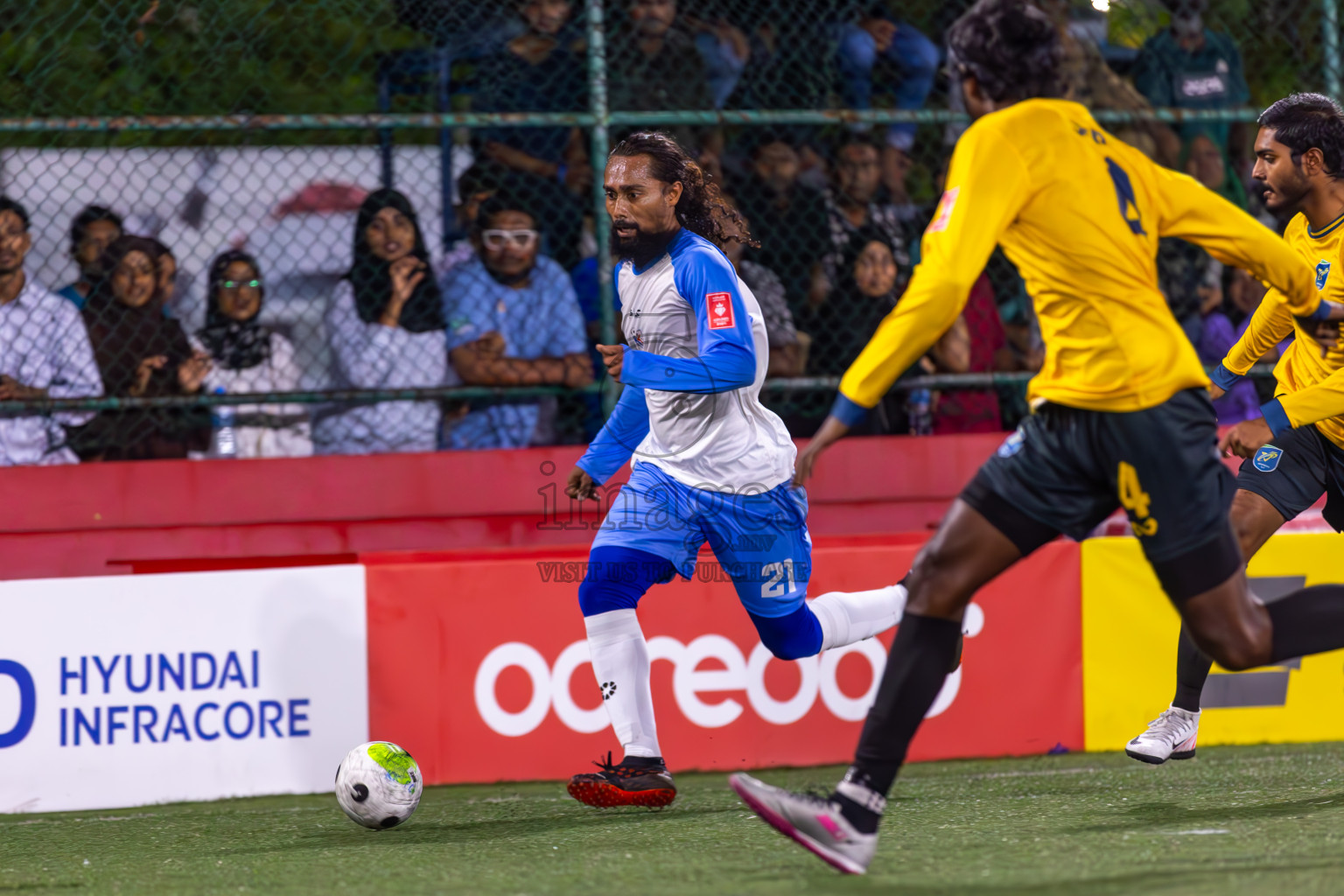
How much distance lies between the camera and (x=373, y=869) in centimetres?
398

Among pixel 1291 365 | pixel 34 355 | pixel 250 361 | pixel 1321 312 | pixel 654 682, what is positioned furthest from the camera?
pixel 250 361

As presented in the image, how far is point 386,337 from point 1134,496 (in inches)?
174

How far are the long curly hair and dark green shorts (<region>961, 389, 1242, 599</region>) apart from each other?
1771mm

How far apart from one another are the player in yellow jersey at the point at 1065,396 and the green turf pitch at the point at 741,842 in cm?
40

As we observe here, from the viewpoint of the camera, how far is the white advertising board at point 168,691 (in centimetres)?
586

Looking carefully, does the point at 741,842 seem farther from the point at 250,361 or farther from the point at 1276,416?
the point at 250,361

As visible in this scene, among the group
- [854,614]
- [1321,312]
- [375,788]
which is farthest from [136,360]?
[1321,312]

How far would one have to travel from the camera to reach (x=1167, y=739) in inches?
194

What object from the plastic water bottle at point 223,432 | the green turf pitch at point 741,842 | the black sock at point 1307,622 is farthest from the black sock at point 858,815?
the plastic water bottle at point 223,432

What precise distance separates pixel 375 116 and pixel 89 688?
2.81 m

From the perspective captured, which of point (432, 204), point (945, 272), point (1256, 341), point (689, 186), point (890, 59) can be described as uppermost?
point (890, 59)

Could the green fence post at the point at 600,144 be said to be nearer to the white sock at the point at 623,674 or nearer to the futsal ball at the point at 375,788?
the white sock at the point at 623,674

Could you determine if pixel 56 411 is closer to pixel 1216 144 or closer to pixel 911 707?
pixel 911 707

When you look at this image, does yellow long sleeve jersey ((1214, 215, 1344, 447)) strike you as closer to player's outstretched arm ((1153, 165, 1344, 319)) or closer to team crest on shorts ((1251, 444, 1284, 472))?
team crest on shorts ((1251, 444, 1284, 472))
